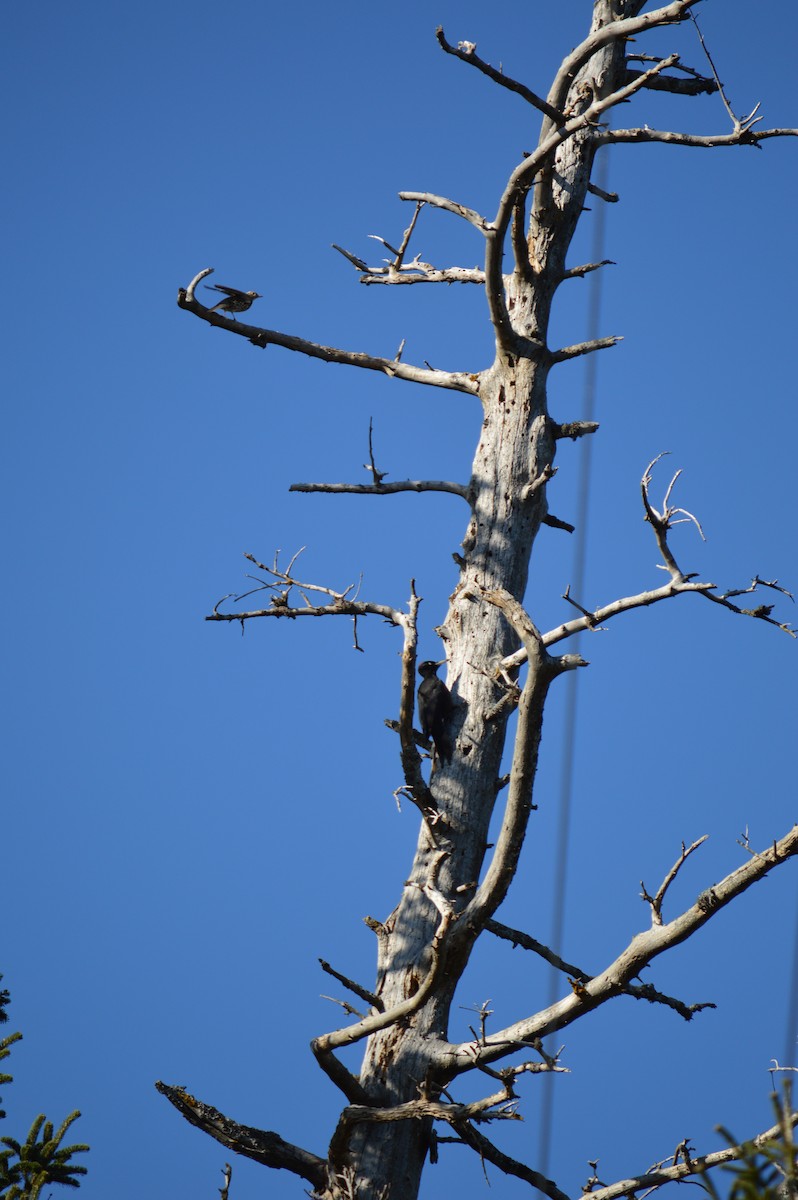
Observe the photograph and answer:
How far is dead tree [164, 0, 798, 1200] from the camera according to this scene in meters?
3.74

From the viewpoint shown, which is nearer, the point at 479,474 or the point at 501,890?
the point at 501,890

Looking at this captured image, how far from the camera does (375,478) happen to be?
5.11 meters

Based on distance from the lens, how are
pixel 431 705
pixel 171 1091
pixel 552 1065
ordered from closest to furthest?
pixel 552 1065, pixel 171 1091, pixel 431 705

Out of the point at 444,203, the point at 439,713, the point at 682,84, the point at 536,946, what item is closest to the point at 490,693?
the point at 439,713

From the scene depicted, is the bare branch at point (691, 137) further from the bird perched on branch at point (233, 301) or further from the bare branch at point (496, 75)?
the bird perched on branch at point (233, 301)

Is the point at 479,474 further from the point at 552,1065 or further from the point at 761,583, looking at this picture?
the point at 552,1065

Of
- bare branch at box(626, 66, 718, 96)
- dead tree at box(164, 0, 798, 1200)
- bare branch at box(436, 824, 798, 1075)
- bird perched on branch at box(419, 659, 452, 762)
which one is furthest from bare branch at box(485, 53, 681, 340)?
bare branch at box(436, 824, 798, 1075)

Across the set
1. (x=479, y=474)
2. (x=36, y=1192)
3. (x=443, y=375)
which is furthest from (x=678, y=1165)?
(x=443, y=375)

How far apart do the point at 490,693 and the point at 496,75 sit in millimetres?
2282

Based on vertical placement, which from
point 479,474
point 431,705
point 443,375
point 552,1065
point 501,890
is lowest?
point 552,1065

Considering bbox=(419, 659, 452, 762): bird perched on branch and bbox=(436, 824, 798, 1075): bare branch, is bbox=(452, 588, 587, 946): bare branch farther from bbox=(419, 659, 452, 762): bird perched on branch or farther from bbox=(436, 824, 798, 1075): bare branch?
bbox=(419, 659, 452, 762): bird perched on branch

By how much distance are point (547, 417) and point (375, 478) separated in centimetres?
76

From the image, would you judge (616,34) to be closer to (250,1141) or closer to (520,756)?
(520,756)

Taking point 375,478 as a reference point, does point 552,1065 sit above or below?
below
